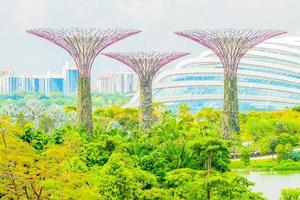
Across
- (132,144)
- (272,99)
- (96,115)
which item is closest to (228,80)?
(132,144)

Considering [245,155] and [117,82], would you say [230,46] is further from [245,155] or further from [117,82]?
[117,82]

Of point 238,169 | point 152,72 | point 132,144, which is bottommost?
point 238,169

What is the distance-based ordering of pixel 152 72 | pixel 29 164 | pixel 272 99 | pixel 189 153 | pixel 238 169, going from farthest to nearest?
pixel 272 99
pixel 152 72
pixel 238 169
pixel 189 153
pixel 29 164

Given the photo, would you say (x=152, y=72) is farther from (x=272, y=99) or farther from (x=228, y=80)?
(x=272, y=99)

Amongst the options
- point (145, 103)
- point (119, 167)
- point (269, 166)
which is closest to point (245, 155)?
point (269, 166)

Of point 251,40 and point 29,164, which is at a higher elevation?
point 251,40

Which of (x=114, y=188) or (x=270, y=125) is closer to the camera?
(x=114, y=188)

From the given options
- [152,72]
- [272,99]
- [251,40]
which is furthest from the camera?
[272,99]

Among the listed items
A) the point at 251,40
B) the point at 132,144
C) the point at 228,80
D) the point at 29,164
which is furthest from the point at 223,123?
the point at 29,164
